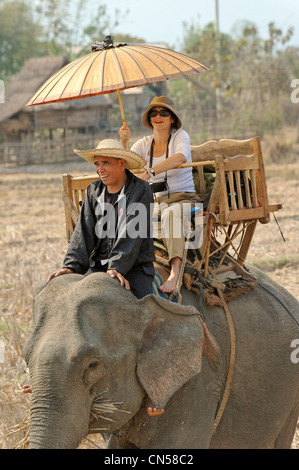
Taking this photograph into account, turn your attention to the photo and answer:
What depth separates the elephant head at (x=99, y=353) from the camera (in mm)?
3160

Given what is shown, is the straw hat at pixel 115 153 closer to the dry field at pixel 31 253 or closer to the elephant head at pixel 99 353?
the elephant head at pixel 99 353

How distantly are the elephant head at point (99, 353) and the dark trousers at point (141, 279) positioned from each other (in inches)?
8.5

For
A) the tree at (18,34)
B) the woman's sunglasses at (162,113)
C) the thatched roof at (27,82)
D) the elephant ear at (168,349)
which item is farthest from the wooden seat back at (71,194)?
the tree at (18,34)

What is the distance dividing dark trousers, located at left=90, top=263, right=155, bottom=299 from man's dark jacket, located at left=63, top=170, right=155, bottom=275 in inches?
1.2

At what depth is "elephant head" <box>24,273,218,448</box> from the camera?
316cm

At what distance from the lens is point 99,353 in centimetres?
334

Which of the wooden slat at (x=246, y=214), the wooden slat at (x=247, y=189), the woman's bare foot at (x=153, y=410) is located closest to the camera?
the woman's bare foot at (x=153, y=410)

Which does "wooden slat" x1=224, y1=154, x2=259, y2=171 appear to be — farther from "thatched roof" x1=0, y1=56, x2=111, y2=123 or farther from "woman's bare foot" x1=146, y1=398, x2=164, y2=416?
"thatched roof" x1=0, y1=56, x2=111, y2=123

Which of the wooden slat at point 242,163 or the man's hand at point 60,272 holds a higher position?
the wooden slat at point 242,163

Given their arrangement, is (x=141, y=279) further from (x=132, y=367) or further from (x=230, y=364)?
(x=230, y=364)

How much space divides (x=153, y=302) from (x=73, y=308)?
0.46m

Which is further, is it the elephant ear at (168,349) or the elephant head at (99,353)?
the elephant ear at (168,349)

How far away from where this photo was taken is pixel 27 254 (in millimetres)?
11070

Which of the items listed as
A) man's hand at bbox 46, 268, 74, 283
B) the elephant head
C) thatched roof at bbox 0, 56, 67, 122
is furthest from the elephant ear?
thatched roof at bbox 0, 56, 67, 122
